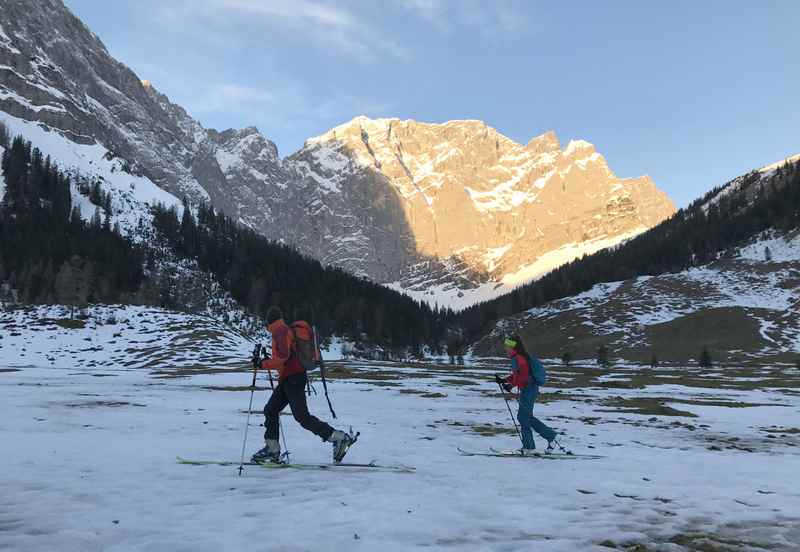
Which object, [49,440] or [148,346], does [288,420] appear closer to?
[49,440]

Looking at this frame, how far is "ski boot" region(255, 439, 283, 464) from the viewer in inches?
433

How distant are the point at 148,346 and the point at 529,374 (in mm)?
67577

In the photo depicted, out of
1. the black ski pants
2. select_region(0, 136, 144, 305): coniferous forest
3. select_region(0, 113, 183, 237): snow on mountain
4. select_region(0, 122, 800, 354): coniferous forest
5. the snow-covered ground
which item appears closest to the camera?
the snow-covered ground

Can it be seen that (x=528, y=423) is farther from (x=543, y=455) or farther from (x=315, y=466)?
(x=315, y=466)

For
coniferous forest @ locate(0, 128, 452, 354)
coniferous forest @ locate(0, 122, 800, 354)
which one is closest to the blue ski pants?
coniferous forest @ locate(0, 128, 452, 354)

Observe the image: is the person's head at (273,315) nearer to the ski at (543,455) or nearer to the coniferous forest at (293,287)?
the ski at (543,455)

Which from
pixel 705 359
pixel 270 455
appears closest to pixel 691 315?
pixel 705 359

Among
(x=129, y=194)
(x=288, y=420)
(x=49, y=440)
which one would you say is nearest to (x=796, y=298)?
(x=288, y=420)

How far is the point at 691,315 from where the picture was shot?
424 feet

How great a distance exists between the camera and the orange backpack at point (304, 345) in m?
11.0

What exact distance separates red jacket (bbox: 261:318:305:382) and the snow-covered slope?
105 m

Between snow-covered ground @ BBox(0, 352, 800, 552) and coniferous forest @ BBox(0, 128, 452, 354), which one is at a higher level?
coniferous forest @ BBox(0, 128, 452, 354)

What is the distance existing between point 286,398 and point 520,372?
608 cm

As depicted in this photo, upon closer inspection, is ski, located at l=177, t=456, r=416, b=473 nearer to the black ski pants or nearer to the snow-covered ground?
the snow-covered ground
